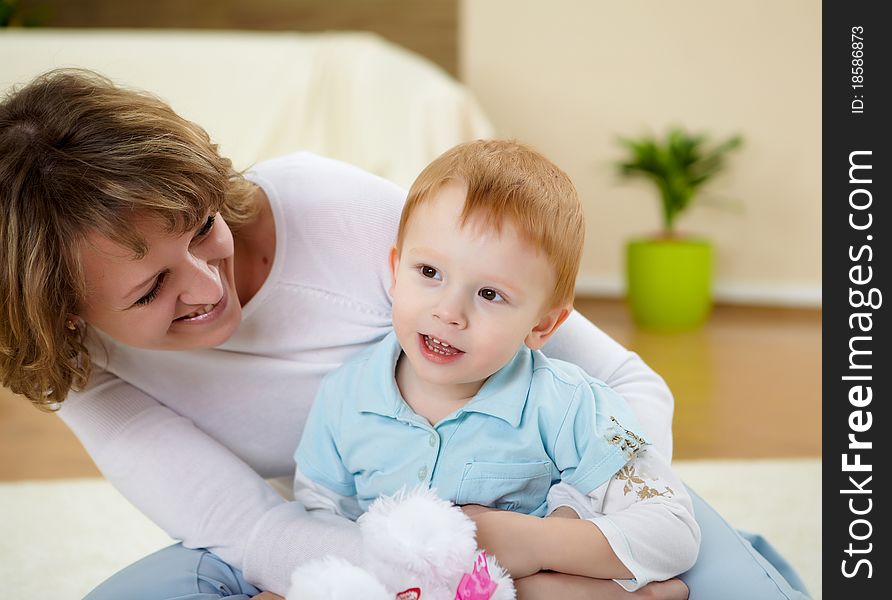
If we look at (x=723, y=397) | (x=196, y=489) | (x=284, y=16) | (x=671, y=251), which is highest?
(x=284, y=16)

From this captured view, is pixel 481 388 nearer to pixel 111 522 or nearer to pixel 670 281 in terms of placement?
pixel 111 522

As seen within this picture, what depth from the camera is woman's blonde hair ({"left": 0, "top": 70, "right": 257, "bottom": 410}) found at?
3.59 ft

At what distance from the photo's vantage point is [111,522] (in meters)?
2.15

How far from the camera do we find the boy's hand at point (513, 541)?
1.06 m

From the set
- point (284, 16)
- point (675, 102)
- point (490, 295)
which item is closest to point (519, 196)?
point (490, 295)

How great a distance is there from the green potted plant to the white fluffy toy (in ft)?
9.72

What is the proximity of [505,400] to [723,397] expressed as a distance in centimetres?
199

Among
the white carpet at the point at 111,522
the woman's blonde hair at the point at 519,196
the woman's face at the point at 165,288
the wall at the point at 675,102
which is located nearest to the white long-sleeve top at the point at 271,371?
the woman's face at the point at 165,288

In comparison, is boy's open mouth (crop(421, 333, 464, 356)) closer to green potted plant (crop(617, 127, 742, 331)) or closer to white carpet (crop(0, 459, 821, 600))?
white carpet (crop(0, 459, 821, 600))

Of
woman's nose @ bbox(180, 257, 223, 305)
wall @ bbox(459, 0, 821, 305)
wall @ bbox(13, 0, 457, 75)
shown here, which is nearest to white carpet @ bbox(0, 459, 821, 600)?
woman's nose @ bbox(180, 257, 223, 305)

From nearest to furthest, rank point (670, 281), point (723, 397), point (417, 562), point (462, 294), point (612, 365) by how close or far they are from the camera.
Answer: point (417, 562), point (462, 294), point (612, 365), point (723, 397), point (670, 281)

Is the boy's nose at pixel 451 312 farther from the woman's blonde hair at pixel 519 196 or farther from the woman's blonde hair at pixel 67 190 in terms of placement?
the woman's blonde hair at pixel 67 190
